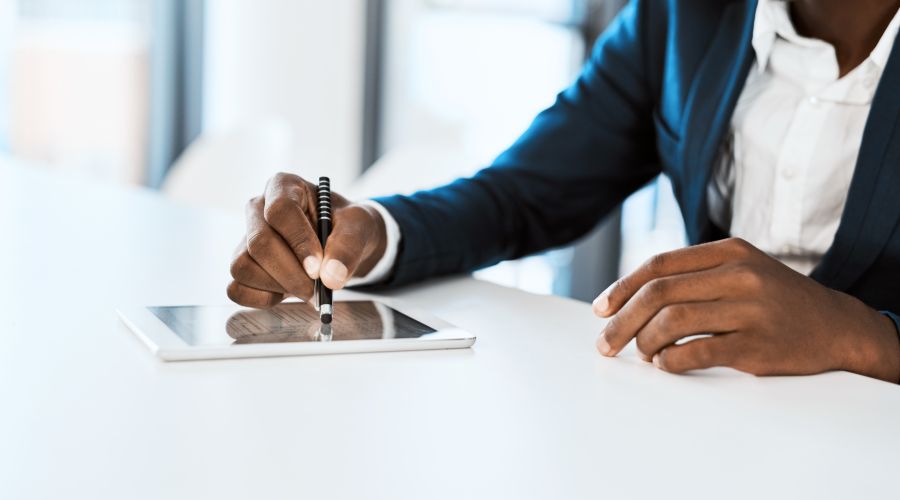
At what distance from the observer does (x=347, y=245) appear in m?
0.97

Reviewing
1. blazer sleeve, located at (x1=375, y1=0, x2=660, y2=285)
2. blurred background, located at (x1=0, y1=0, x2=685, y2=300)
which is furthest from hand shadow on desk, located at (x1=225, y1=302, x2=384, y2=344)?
blurred background, located at (x1=0, y1=0, x2=685, y2=300)

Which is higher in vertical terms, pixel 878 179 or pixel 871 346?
pixel 878 179

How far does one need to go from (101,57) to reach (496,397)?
3.02 m

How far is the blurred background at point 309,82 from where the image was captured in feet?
10.9

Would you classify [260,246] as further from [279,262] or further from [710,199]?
[710,199]

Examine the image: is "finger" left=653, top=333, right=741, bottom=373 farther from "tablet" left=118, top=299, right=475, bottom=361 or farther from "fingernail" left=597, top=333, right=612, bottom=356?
"tablet" left=118, top=299, right=475, bottom=361

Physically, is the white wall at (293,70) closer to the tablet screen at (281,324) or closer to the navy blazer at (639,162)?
the navy blazer at (639,162)

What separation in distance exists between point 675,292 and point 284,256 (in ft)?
1.13

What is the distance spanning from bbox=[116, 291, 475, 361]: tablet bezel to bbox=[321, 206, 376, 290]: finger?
0.27 ft

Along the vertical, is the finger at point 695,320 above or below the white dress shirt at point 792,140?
below

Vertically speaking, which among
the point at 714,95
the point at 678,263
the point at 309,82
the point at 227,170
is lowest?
the point at 227,170

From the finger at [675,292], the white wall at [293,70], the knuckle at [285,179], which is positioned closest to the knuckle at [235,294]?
the knuckle at [285,179]

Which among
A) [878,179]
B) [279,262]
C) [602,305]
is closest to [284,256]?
[279,262]

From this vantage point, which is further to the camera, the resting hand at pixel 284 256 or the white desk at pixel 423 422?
the resting hand at pixel 284 256
